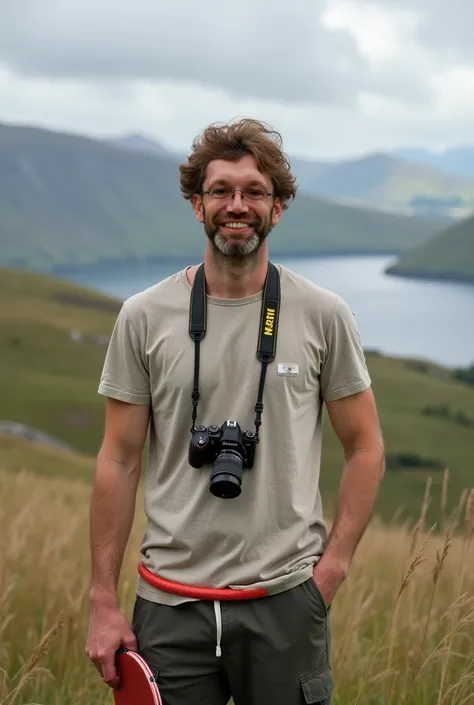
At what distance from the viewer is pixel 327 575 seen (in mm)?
3145

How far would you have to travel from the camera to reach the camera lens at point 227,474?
2.95 m

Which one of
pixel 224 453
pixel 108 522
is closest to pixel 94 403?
pixel 108 522

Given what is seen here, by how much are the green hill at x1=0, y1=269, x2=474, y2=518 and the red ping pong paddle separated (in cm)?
3271

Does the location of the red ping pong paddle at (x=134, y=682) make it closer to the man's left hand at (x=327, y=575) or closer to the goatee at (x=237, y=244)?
the man's left hand at (x=327, y=575)

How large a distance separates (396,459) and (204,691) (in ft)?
242

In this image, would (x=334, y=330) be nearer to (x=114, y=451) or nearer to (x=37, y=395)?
(x=114, y=451)

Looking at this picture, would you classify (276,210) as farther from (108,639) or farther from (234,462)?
(108,639)

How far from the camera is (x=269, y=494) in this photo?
10.3 ft

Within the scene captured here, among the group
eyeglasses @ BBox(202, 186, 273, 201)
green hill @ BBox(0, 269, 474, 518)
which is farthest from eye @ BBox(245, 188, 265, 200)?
green hill @ BBox(0, 269, 474, 518)

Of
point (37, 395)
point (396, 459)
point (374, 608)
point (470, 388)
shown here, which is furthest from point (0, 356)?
point (374, 608)

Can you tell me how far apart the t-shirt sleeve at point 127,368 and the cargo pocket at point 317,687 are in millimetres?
1074

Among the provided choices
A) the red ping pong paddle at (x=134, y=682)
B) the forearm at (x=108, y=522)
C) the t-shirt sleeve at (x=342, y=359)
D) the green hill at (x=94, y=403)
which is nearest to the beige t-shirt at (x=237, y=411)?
the t-shirt sleeve at (x=342, y=359)

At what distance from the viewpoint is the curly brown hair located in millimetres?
3223

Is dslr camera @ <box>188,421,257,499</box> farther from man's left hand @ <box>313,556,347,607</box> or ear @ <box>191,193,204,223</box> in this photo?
ear @ <box>191,193,204,223</box>
